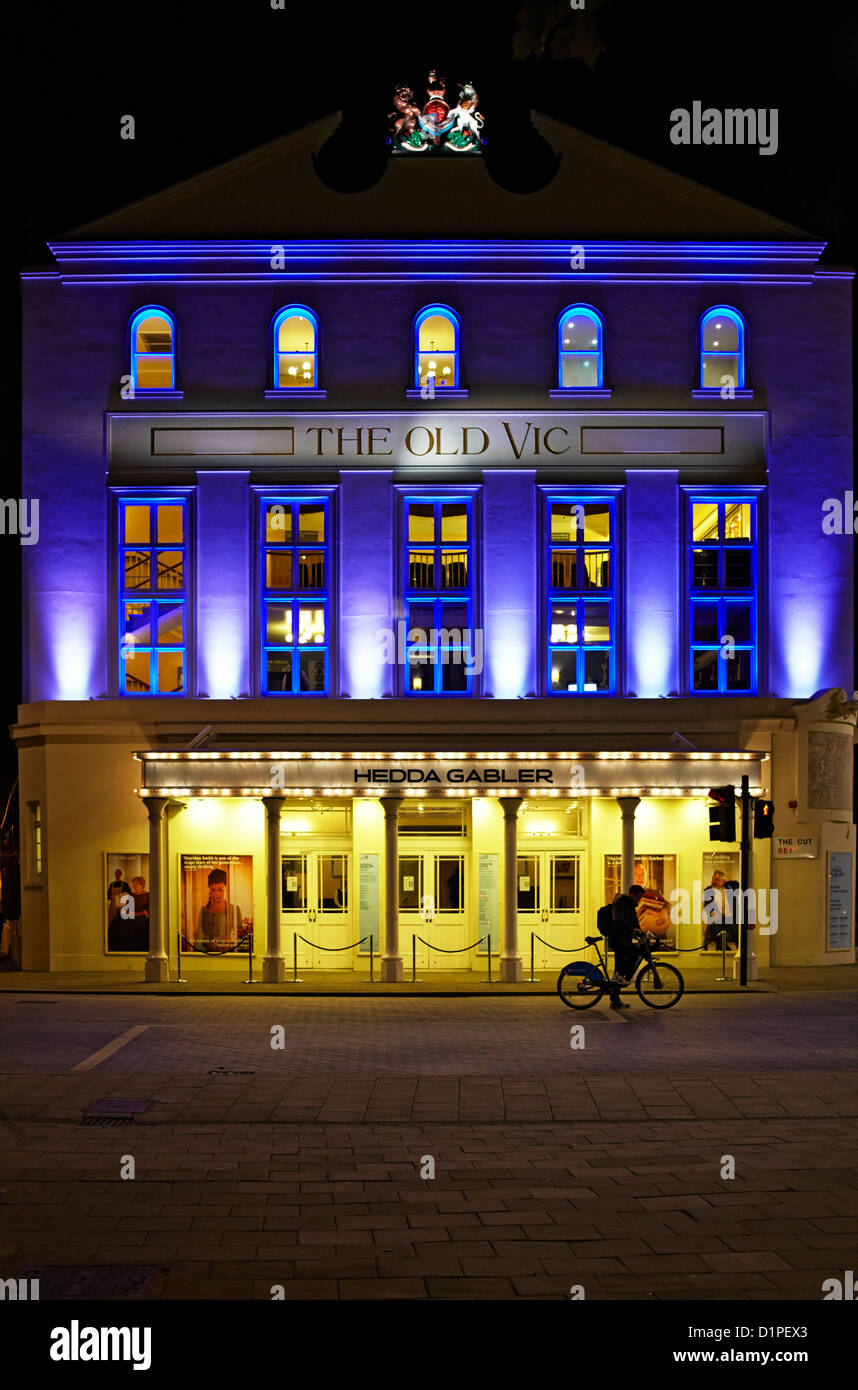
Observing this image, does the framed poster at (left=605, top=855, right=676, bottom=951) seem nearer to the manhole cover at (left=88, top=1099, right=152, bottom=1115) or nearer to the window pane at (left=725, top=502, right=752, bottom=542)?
the window pane at (left=725, top=502, right=752, bottom=542)

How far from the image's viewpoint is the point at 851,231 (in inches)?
1193

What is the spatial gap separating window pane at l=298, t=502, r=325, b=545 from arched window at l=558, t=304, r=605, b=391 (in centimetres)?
532

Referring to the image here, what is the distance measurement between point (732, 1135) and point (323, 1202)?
161 inches

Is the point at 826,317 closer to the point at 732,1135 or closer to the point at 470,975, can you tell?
the point at 470,975

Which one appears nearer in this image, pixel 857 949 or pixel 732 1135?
pixel 732 1135

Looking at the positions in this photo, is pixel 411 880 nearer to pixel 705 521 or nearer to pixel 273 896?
pixel 273 896

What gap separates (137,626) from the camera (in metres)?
25.7

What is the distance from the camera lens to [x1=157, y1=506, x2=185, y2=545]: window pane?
25.8 m

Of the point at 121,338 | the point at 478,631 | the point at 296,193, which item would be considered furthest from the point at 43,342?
the point at 478,631

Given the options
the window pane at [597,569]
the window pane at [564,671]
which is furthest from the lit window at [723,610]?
the window pane at [564,671]

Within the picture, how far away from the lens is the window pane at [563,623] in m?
25.8

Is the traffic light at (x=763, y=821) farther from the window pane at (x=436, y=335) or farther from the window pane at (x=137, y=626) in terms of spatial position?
the window pane at (x=137, y=626)

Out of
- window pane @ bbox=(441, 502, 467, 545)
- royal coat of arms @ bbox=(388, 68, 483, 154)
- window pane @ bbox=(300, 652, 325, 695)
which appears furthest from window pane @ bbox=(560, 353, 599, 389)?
window pane @ bbox=(300, 652, 325, 695)

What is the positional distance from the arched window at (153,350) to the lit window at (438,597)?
537 centimetres
